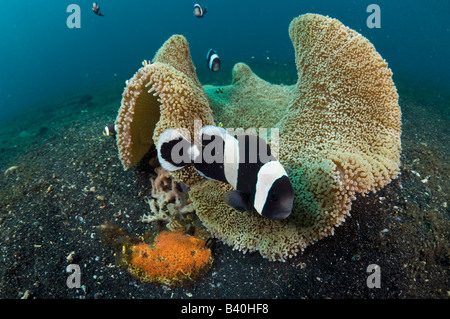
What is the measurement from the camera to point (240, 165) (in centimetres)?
168

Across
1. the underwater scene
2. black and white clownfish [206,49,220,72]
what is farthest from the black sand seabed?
black and white clownfish [206,49,220,72]

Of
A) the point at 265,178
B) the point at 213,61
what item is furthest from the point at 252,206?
the point at 213,61

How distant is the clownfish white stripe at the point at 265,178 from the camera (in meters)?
1.54

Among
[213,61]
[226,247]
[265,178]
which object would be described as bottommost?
[226,247]

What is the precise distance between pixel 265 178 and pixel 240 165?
20 cm

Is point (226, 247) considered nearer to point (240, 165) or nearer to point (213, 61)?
point (240, 165)

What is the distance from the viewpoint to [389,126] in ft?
7.26

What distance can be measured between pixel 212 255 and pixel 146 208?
86cm

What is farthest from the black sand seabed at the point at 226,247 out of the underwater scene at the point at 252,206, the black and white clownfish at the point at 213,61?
the black and white clownfish at the point at 213,61

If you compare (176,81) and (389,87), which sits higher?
(176,81)

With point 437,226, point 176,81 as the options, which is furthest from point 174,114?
point 437,226

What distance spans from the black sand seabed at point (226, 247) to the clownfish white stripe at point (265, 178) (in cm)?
73
